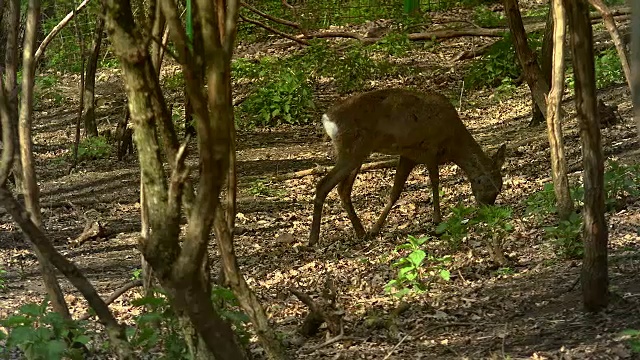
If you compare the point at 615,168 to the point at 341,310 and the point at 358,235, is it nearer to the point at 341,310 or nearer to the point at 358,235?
the point at 341,310

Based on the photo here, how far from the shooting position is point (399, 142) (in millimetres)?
9703

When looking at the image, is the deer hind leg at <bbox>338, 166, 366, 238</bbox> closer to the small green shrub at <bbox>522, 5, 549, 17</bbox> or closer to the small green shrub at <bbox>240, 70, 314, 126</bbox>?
the small green shrub at <bbox>240, 70, 314, 126</bbox>

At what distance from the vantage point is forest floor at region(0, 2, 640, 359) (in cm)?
570

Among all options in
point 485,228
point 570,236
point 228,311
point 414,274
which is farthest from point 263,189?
point 228,311

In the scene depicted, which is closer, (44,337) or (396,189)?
(44,337)

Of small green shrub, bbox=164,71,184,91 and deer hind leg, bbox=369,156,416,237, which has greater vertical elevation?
small green shrub, bbox=164,71,184,91

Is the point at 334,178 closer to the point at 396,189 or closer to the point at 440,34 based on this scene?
the point at 396,189

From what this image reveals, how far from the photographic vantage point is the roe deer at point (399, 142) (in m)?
9.46

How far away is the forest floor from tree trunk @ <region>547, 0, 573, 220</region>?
0.39m

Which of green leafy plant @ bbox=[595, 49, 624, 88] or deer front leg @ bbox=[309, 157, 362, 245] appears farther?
green leafy plant @ bbox=[595, 49, 624, 88]

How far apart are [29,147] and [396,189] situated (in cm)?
488

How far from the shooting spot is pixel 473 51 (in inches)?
681

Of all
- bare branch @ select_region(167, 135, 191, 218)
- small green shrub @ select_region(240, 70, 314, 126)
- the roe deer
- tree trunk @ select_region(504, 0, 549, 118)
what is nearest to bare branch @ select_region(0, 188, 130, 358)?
bare branch @ select_region(167, 135, 191, 218)

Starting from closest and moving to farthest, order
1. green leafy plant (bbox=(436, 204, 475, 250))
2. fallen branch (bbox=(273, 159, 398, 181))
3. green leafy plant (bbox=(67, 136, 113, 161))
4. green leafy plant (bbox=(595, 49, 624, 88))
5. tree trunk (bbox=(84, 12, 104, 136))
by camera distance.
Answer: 1. green leafy plant (bbox=(436, 204, 475, 250))
2. fallen branch (bbox=(273, 159, 398, 181))
3. green leafy plant (bbox=(595, 49, 624, 88))
4. tree trunk (bbox=(84, 12, 104, 136))
5. green leafy plant (bbox=(67, 136, 113, 161))
